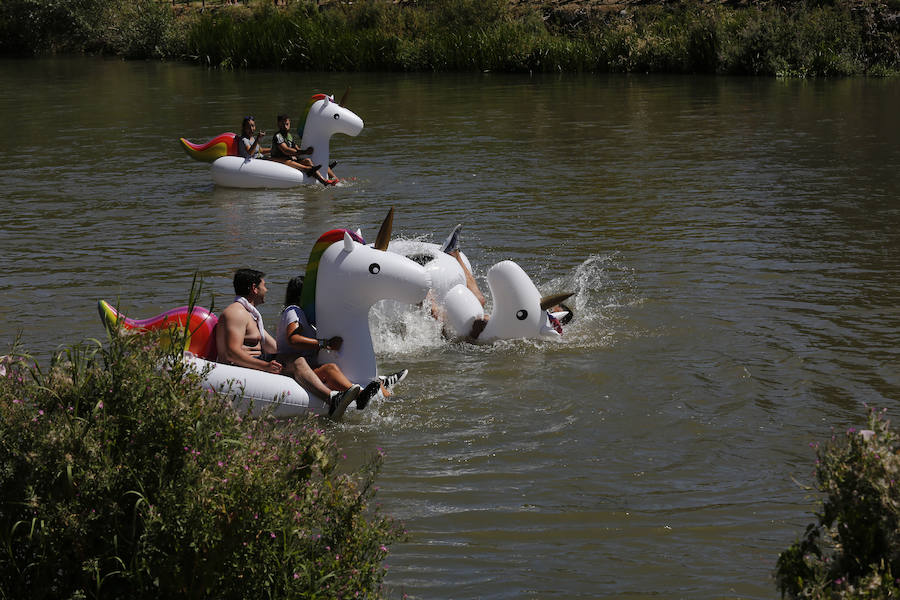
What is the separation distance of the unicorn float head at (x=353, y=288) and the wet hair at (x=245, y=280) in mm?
398

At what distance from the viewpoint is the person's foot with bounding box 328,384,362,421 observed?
305 inches

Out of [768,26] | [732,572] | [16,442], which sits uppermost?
[768,26]

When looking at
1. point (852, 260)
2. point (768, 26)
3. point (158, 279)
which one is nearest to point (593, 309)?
point (852, 260)

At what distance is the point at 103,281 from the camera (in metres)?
11.8

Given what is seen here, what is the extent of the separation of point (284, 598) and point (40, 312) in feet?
23.7

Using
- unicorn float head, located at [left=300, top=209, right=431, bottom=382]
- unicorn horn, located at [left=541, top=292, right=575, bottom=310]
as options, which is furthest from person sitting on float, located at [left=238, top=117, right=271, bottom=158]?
unicorn float head, located at [left=300, top=209, right=431, bottom=382]

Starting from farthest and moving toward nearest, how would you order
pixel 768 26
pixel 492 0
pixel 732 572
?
pixel 492 0 → pixel 768 26 → pixel 732 572

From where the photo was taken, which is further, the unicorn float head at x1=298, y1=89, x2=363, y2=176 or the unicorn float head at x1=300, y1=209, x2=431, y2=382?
the unicorn float head at x1=298, y1=89, x2=363, y2=176

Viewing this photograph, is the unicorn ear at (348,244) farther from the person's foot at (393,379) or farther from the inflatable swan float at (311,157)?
the inflatable swan float at (311,157)

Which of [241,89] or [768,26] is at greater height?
[768,26]

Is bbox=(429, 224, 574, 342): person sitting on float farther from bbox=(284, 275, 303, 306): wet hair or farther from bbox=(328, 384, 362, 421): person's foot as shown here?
bbox=(328, 384, 362, 421): person's foot

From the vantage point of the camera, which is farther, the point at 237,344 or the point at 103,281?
the point at 103,281

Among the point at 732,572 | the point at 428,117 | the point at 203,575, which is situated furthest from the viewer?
the point at 428,117

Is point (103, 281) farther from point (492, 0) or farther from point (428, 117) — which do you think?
point (492, 0)
